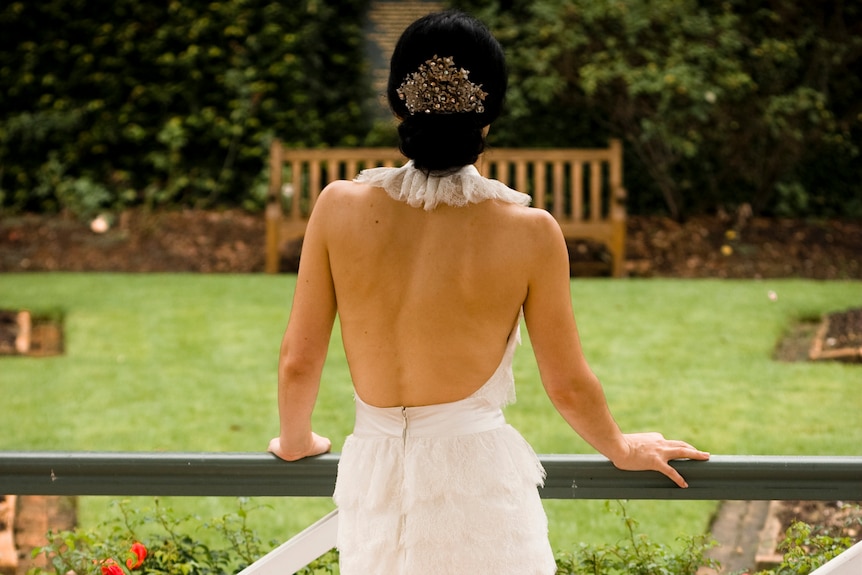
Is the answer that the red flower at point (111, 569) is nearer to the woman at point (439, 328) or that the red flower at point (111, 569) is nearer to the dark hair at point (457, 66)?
the woman at point (439, 328)

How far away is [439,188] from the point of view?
1555 mm

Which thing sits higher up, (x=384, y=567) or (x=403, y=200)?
(x=403, y=200)

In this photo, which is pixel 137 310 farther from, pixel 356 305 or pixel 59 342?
pixel 356 305

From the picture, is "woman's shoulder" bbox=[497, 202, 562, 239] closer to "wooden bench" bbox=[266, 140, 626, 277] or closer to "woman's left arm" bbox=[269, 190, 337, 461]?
"woman's left arm" bbox=[269, 190, 337, 461]

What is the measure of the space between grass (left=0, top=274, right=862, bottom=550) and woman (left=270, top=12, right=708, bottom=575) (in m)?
1.45

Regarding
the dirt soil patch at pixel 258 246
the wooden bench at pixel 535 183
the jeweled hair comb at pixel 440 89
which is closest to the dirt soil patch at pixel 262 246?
the dirt soil patch at pixel 258 246

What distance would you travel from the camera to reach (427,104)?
151 centimetres

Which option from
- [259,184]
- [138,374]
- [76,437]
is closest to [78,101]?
[259,184]

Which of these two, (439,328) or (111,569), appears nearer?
(439,328)

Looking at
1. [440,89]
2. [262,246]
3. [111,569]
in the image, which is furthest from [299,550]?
[262,246]

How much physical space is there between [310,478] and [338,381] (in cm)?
338

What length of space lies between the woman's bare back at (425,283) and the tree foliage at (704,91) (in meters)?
7.16

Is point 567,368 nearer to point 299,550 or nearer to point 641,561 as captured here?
point 299,550

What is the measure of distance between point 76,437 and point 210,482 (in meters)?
2.82
